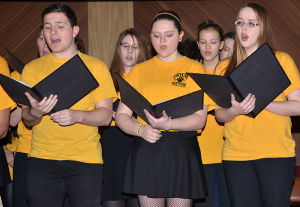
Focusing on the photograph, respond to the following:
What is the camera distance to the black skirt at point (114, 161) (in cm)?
255

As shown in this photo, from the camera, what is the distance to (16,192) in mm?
2449

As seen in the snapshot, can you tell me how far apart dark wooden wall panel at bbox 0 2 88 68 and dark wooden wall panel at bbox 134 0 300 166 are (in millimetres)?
693

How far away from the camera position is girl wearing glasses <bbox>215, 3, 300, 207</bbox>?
1.88 m

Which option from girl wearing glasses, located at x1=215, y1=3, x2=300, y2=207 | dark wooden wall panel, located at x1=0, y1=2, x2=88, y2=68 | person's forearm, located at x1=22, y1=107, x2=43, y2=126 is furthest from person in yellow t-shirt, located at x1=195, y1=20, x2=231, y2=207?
dark wooden wall panel, located at x1=0, y1=2, x2=88, y2=68

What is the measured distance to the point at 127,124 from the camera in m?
2.05

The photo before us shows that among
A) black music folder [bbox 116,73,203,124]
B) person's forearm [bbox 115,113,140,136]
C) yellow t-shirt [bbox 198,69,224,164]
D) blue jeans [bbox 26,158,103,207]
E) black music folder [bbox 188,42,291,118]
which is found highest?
black music folder [bbox 188,42,291,118]

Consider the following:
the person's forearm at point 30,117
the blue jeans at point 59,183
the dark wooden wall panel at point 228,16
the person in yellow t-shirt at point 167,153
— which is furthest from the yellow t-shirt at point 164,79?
the dark wooden wall panel at point 228,16

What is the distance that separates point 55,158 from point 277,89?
1339 mm

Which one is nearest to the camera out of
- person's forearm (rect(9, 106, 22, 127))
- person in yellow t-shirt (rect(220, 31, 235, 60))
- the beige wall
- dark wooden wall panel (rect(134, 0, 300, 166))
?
person's forearm (rect(9, 106, 22, 127))

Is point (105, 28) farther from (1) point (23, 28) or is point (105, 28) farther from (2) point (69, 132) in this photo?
(2) point (69, 132)

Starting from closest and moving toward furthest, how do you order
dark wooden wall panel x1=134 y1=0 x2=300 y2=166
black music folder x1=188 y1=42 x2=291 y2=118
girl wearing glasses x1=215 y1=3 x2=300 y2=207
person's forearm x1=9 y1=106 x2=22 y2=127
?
1. black music folder x1=188 y1=42 x2=291 y2=118
2. girl wearing glasses x1=215 y1=3 x2=300 y2=207
3. person's forearm x1=9 y1=106 x2=22 y2=127
4. dark wooden wall panel x1=134 y1=0 x2=300 y2=166

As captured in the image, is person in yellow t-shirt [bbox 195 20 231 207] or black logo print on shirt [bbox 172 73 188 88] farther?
person in yellow t-shirt [bbox 195 20 231 207]

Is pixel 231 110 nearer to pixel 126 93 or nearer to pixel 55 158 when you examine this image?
pixel 126 93

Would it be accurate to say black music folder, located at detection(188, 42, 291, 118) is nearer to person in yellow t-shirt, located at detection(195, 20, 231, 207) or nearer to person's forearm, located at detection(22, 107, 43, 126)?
person in yellow t-shirt, located at detection(195, 20, 231, 207)
